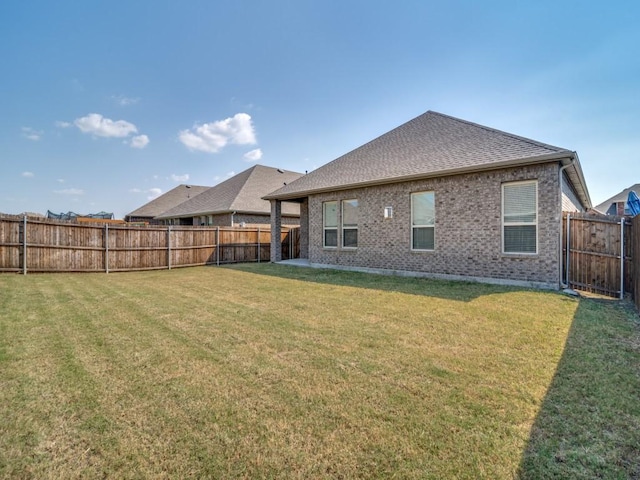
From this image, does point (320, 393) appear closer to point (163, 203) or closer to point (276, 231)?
point (276, 231)

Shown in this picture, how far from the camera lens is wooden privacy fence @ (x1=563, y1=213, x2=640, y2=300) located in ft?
23.0

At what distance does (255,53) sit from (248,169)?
37.4 ft

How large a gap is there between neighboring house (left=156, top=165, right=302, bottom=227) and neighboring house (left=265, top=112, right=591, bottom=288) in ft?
20.2

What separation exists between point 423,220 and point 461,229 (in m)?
1.27

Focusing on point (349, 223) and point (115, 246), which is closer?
point (349, 223)

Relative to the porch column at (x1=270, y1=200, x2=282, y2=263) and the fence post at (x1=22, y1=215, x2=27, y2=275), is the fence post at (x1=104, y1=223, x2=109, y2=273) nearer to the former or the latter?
the fence post at (x1=22, y1=215, x2=27, y2=275)

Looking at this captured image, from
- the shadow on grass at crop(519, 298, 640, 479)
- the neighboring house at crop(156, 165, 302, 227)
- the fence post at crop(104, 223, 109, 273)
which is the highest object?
the neighboring house at crop(156, 165, 302, 227)

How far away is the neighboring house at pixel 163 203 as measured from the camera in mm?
30989

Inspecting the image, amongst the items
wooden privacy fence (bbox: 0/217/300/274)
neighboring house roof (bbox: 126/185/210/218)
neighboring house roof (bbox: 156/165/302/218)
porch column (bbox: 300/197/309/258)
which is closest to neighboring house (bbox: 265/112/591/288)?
porch column (bbox: 300/197/309/258)

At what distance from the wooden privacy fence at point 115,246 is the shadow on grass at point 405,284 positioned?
4951mm

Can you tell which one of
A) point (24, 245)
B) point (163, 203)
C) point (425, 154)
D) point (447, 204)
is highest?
point (163, 203)

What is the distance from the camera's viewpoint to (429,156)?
414 inches

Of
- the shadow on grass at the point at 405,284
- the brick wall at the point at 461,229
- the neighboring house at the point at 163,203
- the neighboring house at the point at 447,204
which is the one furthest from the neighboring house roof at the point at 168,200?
the brick wall at the point at 461,229

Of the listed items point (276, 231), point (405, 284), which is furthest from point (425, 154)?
point (276, 231)
